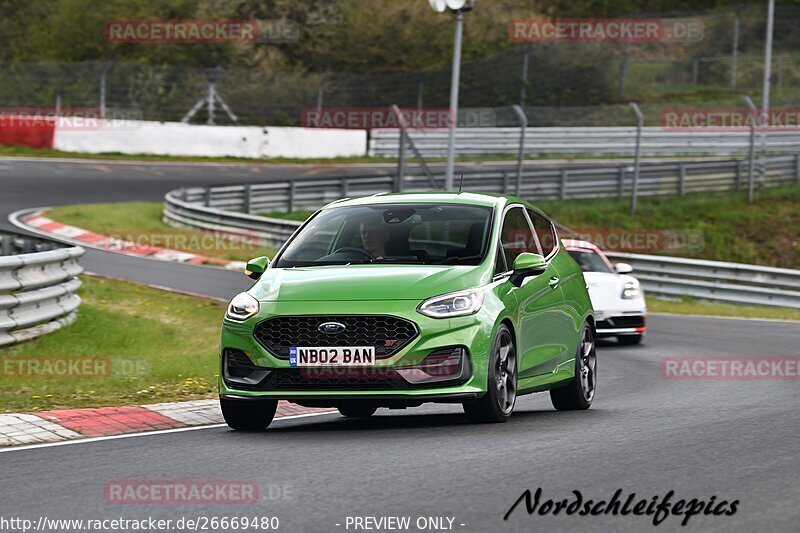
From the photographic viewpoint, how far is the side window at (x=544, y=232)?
10906 millimetres

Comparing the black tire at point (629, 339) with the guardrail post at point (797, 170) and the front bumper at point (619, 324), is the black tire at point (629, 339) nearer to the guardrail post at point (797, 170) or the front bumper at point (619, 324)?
the front bumper at point (619, 324)

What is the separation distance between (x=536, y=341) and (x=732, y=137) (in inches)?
1429

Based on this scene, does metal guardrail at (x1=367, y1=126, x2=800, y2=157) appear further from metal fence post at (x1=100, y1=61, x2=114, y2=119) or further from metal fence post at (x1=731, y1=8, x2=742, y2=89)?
metal fence post at (x1=100, y1=61, x2=114, y2=119)

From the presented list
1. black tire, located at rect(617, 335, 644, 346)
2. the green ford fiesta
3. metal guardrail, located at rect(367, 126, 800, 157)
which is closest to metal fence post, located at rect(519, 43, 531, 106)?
metal guardrail, located at rect(367, 126, 800, 157)

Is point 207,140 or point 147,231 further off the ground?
point 207,140

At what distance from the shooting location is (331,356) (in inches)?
347

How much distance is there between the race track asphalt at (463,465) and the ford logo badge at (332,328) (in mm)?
679

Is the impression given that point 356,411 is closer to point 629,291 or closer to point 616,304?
point 616,304

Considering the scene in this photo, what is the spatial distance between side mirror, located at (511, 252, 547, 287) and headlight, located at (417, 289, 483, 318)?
65 centimetres

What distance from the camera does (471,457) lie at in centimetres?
781

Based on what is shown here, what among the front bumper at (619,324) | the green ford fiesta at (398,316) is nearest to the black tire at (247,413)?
the green ford fiesta at (398,316)

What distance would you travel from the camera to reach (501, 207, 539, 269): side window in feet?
33.2

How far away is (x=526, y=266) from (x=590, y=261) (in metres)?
9.60

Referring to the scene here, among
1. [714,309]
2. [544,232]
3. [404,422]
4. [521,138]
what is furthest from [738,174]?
[404,422]
